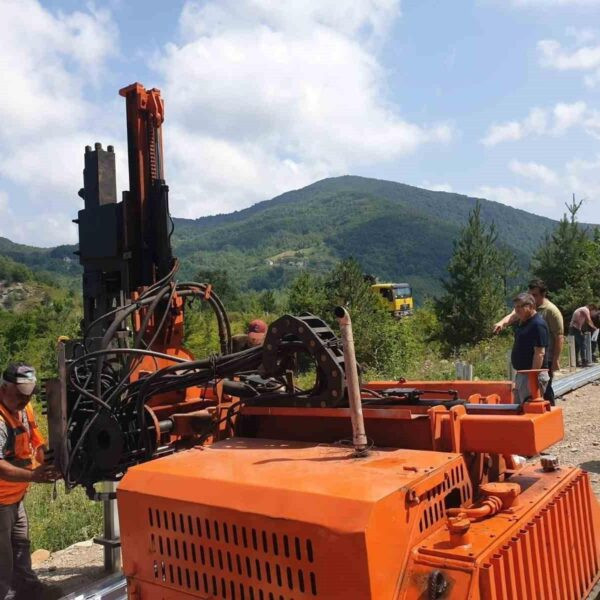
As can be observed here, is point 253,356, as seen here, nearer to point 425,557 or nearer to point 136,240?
point 425,557

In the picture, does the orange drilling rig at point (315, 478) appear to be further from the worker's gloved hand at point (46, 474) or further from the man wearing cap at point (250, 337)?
the man wearing cap at point (250, 337)

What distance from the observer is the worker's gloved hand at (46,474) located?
12.7 feet

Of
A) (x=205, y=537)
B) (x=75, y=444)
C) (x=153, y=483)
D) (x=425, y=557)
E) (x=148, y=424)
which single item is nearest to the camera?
(x=425, y=557)

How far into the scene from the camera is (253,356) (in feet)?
11.0

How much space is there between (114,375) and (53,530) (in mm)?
3460

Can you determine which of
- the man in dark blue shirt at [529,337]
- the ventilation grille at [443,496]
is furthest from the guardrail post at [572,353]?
the ventilation grille at [443,496]

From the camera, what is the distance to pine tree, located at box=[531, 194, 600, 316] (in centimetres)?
2542

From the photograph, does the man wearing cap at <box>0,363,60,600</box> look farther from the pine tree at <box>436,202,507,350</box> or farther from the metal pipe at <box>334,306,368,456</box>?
the pine tree at <box>436,202,507,350</box>

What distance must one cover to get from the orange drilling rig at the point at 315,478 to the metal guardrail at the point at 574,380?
8528 mm

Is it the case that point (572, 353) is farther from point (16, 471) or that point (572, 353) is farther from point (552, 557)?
point (16, 471)

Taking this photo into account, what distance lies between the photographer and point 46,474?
12.9 ft

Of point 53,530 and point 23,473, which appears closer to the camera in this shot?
point 23,473

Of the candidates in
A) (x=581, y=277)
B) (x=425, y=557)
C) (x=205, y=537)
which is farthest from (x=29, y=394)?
(x=581, y=277)

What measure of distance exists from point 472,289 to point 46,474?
24.8 meters
